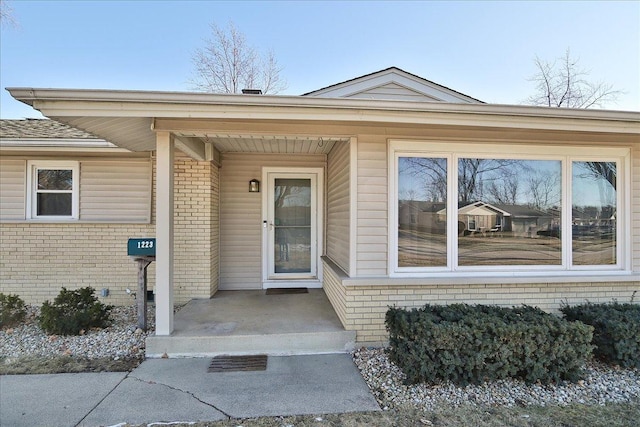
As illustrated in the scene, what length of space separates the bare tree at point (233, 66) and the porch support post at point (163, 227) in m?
11.1

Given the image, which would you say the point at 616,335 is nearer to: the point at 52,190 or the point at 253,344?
the point at 253,344

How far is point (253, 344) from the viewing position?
3572 millimetres

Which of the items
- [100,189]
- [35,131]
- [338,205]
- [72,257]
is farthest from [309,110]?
[35,131]

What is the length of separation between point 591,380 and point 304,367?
106 inches

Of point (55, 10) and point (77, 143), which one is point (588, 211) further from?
point (55, 10)

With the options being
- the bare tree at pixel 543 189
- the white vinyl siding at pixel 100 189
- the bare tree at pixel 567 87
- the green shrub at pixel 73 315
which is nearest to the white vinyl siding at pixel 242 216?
the white vinyl siding at pixel 100 189

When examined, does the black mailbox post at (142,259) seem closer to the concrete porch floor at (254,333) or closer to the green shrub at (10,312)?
the concrete porch floor at (254,333)

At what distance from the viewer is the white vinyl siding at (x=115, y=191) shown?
5.61 m

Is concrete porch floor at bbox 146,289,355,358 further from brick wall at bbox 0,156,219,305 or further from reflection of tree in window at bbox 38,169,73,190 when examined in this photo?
reflection of tree in window at bbox 38,169,73,190

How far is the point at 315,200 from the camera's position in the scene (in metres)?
5.97

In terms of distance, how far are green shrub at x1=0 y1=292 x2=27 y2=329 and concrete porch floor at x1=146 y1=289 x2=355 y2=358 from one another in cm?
234

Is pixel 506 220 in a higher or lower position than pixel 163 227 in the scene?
higher

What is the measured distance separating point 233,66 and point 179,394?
1364 centimetres

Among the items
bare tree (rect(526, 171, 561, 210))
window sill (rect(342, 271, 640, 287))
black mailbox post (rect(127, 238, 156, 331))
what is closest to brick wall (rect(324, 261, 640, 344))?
window sill (rect(342, 271, 640, 287))
